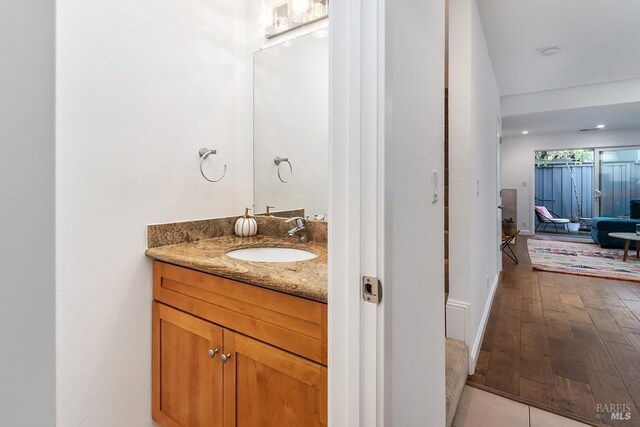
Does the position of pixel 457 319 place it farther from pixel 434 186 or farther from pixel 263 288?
pixel 263 288

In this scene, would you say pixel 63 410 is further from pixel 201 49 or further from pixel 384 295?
pixel 201 49

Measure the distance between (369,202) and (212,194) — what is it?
1278mm

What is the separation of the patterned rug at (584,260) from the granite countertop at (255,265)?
413cm

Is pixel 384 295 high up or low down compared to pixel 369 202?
down

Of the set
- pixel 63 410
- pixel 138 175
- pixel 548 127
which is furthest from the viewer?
pixel 548 127

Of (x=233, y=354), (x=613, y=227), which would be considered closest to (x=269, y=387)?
(x=233, y=354)

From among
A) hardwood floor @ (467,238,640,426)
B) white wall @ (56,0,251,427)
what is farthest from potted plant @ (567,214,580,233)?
white wall @ (56,0,251,427)

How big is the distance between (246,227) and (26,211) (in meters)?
1.54

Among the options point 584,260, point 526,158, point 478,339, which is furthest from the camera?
point 526,158

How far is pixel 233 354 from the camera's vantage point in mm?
1091

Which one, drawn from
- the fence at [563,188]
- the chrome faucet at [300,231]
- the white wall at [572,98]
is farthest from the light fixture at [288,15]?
the fence at [563,188]

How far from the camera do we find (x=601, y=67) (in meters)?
3.65

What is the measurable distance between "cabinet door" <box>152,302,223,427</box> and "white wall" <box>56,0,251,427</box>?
0.25 ft

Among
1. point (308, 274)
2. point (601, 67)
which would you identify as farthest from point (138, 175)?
point (601, 67)
